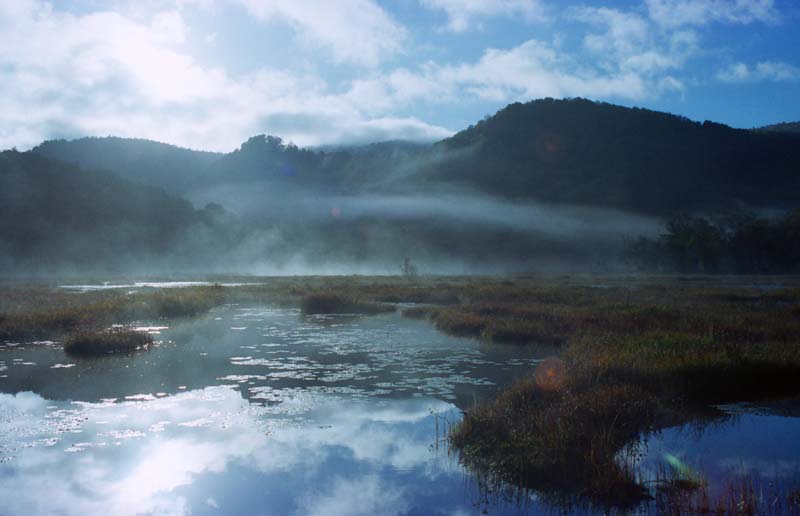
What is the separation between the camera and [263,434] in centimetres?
1172

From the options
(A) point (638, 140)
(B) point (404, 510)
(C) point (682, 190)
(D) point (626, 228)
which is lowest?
(B) point (404, 510)

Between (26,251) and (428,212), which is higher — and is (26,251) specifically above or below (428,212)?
below

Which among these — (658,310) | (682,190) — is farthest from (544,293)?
(682,190)

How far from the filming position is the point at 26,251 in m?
107

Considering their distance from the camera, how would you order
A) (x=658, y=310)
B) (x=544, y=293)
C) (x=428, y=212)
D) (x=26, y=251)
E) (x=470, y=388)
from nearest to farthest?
(x=470, y=388), (x=658, y=310), (x=544, y=293), (x=26, y=251), (x=428, y=212)

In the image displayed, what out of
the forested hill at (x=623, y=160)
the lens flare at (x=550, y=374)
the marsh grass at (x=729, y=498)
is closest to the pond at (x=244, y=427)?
the lens flare at (x=550, y=374)

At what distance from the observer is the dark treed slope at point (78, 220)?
4296 inches

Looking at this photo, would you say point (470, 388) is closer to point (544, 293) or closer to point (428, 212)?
point (544, 293)

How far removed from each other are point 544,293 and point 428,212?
12834 cm

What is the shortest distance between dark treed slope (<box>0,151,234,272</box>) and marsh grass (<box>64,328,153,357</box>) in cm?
9645

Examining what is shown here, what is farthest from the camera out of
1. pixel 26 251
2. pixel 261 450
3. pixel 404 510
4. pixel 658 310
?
pixel 26 251

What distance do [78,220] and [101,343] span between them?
11366cm


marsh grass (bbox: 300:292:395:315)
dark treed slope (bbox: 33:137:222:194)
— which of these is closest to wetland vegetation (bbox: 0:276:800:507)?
marsh grass (bbox: 300:292:395:315)

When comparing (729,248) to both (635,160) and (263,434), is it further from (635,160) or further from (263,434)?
(263,434)
